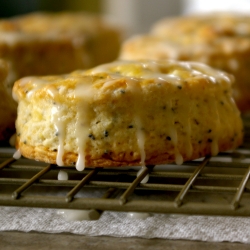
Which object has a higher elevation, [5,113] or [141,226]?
[5,113]

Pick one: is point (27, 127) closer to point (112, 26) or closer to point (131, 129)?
point (131, 129)

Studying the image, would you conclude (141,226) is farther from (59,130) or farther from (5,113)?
(5,113)

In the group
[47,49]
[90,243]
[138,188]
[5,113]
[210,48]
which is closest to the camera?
[90,243]

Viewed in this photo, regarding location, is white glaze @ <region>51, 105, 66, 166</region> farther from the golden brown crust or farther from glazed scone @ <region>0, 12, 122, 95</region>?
glazed scone @ <region>0, 12, 122, 95</region>

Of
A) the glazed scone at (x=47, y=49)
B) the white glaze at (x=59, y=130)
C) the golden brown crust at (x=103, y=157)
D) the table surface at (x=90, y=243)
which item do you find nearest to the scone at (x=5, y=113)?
the glazed scone at (x=47, y=49)

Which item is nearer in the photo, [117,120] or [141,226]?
[141,226]

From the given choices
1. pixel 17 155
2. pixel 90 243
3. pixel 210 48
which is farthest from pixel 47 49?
pixel 90 243
